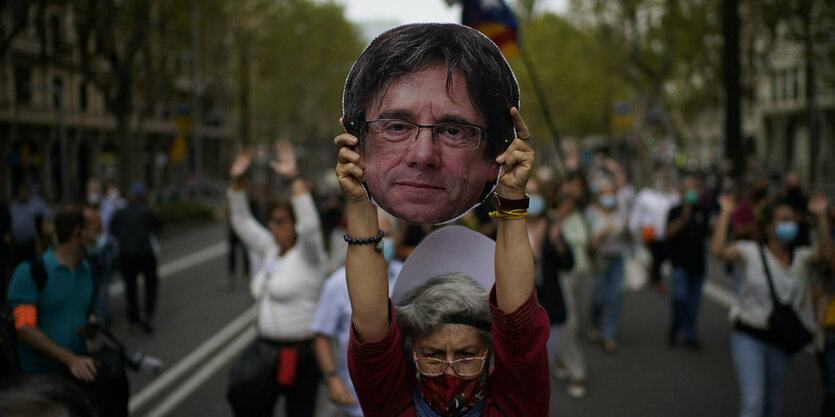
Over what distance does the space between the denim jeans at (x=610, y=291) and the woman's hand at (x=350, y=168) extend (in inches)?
258

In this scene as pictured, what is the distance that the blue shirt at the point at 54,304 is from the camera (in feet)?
12.2

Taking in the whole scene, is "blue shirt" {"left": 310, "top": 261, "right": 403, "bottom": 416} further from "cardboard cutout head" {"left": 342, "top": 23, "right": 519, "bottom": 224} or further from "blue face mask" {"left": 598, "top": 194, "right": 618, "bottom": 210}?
"blue face mask" {"left": 598, "top": 194, "right": 618, "bottom": 210}

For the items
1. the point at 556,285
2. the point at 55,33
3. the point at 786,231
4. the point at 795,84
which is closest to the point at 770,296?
the point at 786,231

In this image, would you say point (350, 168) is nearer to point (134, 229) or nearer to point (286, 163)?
point (286, 163)

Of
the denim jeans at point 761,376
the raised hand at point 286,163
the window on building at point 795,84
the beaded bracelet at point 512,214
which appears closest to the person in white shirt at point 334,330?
the raised hand at point 286,163

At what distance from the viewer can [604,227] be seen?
319 inches

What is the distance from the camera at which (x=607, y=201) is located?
8.24 m

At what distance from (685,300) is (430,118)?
6.86 m

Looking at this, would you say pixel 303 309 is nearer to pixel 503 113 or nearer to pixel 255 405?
pixel 255 405

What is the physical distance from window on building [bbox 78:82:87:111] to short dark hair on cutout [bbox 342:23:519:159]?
146 ft

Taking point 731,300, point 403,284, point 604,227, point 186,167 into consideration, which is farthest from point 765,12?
point 186,167

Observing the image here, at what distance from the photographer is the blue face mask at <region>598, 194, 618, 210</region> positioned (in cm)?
824

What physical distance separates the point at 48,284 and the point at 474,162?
2.96 metres

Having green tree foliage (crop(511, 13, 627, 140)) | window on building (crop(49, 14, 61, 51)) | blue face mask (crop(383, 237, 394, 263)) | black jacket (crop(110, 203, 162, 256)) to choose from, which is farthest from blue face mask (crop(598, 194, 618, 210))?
green tree foliage (crop(511, 13, 627, 140))
